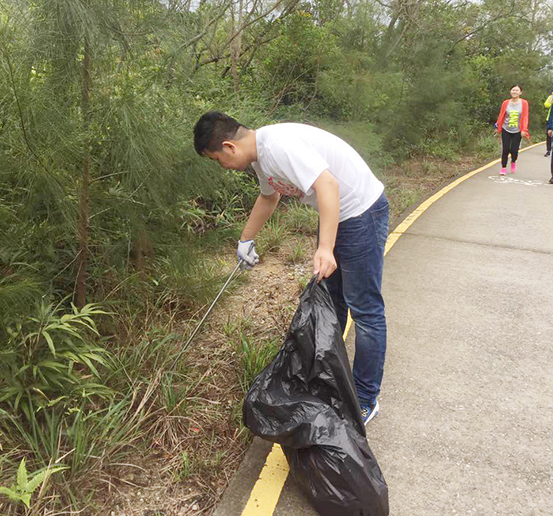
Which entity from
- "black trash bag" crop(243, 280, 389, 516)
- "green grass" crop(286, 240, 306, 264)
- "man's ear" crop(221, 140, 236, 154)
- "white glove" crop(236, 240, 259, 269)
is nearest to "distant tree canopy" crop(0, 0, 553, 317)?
"white glove" crop(236, 240, 259, 269)

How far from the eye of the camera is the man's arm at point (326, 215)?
2260 millimetres

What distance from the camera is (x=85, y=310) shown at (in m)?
2.74

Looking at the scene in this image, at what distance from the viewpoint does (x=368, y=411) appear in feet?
9.31

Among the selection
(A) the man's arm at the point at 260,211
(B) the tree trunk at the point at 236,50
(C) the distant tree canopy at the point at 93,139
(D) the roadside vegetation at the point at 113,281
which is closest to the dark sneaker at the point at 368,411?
(D) the roadside vegetation at the point at 113,281

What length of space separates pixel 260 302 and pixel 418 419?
1720 millimetres

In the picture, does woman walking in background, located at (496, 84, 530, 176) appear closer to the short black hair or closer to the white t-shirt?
the white t-shirt

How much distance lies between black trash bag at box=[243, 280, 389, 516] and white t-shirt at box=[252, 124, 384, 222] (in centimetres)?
49

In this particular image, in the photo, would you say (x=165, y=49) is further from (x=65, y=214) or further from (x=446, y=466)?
(x=446, y=466)

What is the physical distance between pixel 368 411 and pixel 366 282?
0.76 meters

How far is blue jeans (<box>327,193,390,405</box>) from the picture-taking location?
2.59 meters

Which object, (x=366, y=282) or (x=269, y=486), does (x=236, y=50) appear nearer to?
(x=366, y=282)

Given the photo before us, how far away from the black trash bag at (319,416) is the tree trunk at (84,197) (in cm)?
142

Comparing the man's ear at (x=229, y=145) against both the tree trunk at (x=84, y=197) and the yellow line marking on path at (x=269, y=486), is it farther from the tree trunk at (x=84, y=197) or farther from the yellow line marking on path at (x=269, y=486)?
the yellow line marking on path at (x=269, y=486)

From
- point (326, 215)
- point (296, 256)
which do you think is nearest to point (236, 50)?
point (296, 256)
